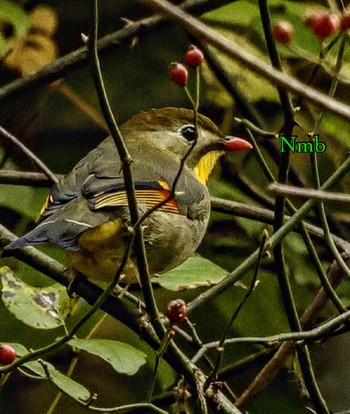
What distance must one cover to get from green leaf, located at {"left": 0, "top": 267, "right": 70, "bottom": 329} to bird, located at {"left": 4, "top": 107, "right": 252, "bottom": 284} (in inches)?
3.9

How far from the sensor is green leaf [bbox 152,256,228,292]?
9.25ft

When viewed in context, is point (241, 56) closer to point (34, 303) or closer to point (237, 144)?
point (34, 303)

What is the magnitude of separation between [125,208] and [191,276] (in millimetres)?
402

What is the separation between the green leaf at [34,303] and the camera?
260 centimetres

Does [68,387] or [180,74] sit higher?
[180,74]

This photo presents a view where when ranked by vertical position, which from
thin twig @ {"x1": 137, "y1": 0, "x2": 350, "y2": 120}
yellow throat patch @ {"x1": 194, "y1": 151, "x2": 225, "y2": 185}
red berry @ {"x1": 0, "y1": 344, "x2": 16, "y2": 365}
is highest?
thin twig @ {"x1": 137, "y1": 0, "x2": 350, "y2": 120}

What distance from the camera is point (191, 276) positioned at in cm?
290

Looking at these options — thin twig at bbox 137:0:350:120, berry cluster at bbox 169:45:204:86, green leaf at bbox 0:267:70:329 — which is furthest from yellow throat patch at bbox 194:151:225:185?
thin twig at bbox 137:0:350:120

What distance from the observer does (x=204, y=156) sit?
11.4 ft

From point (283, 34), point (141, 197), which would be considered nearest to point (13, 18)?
point (141, 197)

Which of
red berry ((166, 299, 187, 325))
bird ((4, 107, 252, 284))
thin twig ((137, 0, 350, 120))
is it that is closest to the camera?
thin twig ((137, 0, 350, 120))

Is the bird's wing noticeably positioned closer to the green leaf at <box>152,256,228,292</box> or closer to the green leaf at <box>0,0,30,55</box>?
the green leaf at <box>152,256,228,292</box>

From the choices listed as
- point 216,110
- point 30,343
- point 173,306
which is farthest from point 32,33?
point 173,306

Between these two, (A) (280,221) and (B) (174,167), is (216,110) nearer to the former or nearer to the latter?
(B) (174,167)
